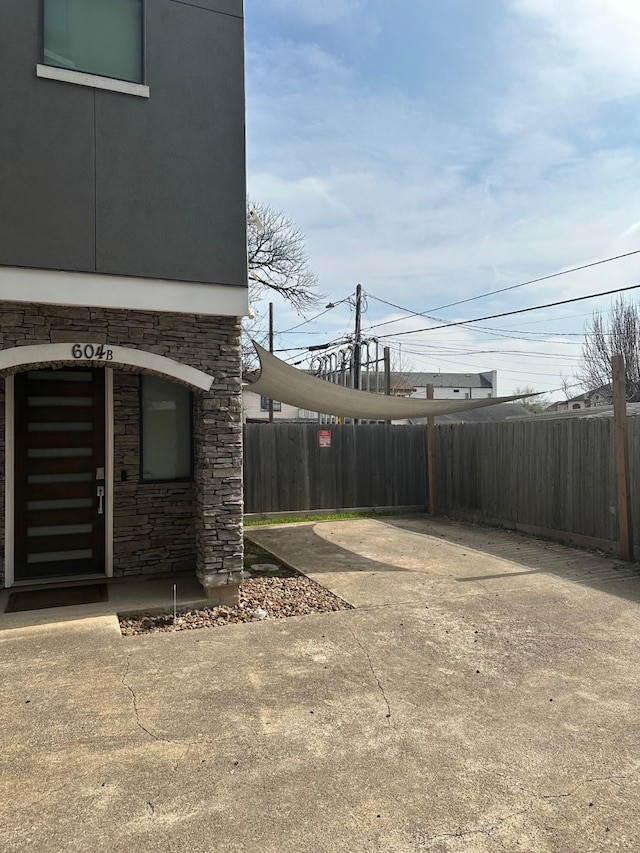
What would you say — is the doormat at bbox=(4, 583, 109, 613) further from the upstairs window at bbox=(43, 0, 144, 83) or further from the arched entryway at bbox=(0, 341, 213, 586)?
the upstairs window at bbox=(43, 0, 144, 83)

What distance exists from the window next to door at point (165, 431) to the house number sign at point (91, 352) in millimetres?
1215

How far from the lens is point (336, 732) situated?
127 inches

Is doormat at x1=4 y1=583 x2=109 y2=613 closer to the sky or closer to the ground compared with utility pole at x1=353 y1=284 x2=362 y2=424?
closer to the ground

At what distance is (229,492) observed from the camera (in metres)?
5.52

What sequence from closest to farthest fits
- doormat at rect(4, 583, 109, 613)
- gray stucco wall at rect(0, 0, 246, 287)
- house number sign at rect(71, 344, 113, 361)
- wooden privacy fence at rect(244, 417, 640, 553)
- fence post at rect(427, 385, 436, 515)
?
gray stucco wall at rect(0, 0, 246, 287)
house number sign at rect(71, 344, 113, 361)
doormat at rect(4, 583, 109, 613)
wooden privacy fence at rect(244, 417, 640, 553)
fence post at rect(427, 385, 436, 515)

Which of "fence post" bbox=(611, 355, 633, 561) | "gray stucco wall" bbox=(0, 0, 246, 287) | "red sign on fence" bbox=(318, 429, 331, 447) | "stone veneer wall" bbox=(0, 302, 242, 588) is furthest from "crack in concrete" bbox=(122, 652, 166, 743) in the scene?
"red sign on fence" bbox=(318, 429, 331, 447)

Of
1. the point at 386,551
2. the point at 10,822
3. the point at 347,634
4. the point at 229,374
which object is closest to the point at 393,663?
the point at 347,634

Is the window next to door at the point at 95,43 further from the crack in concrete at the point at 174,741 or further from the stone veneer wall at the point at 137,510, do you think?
the crack in concrete at the point at 174,741

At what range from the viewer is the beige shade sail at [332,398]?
7.37 metres

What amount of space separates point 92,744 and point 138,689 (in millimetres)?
629

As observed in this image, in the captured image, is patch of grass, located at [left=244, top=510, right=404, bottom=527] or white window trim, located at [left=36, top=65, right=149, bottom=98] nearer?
white window trim, located at [left=36, top=65, right=149, bottom=98]

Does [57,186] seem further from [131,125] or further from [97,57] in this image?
[97,57]

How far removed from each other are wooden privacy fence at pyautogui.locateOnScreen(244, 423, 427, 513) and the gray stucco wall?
19.4ft

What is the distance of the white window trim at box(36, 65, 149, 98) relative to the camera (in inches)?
191
